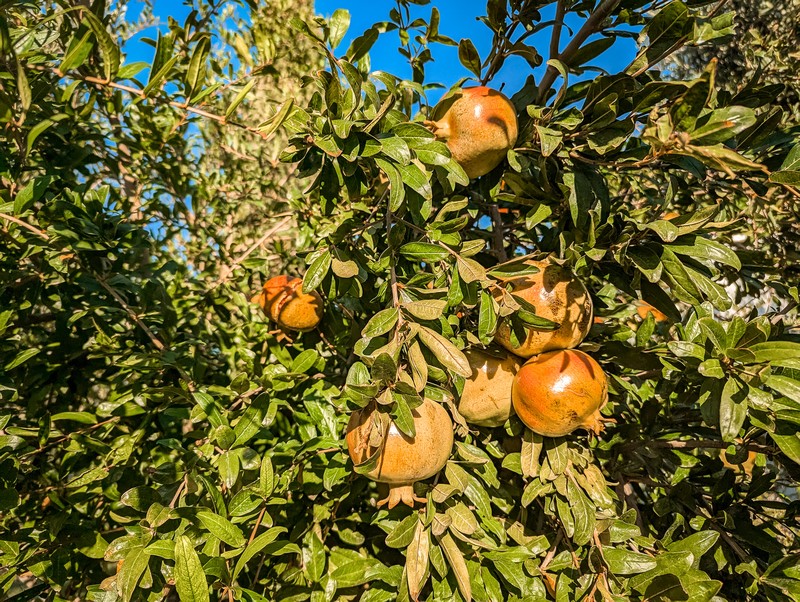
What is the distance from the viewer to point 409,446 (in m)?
0.93

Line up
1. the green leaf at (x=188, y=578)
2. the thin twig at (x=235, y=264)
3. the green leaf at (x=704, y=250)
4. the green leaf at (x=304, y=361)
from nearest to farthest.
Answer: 1. the green leaf at (x=188, y=578)
2. the green leaf at (x=704, y=250)
3. the green leaf at (x=304, y=361)
4. the thin twig at (x=235, y=264)

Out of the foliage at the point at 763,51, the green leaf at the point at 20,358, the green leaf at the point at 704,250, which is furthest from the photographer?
the foliage at the point at 763,51

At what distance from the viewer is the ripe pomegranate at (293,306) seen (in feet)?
4.76

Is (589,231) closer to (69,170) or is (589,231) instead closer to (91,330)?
(91,330)

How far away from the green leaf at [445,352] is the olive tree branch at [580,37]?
667 millimetres

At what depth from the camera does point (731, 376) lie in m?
0.92

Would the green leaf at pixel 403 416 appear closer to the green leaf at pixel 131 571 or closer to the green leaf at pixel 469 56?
the green leaf at pixel 131 571

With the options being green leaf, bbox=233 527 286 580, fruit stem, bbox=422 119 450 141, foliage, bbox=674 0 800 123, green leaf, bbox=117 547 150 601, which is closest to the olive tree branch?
fruit stem, bbox=422 119 450 141

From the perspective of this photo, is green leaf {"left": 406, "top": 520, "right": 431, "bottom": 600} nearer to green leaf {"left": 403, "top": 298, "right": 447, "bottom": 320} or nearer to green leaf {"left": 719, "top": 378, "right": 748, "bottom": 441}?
green leaf {"left": 403, "top": 298, "right": 447, "bottom": 320}

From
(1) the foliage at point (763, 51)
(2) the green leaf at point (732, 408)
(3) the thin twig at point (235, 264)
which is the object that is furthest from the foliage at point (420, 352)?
(1) the foliage at point (763, 51)

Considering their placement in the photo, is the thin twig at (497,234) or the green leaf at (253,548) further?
the thin twig at (497,234)

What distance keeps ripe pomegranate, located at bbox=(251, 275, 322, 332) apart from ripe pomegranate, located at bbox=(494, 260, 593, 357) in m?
0.60

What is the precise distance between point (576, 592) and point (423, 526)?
1.20 ft

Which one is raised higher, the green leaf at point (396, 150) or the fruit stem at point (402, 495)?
the green leaf at point (396, 150)
